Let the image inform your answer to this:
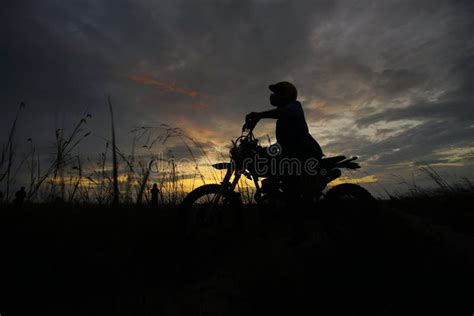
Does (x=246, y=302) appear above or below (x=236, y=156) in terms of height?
below

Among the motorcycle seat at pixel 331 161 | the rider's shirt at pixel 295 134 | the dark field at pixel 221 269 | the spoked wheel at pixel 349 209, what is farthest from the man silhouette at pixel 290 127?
the dark field at pixel 221 269

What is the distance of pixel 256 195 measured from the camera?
409cm

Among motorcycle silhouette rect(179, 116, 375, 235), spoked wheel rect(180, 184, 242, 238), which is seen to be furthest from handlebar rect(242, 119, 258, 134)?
spoked wheel rect(180, 184, 242, 238)

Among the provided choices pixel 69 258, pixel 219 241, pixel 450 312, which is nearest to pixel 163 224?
Result: pixel 219 241

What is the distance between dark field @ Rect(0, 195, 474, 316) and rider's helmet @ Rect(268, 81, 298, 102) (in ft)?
5.41

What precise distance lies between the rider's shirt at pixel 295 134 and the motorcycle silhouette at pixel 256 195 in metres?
0.16

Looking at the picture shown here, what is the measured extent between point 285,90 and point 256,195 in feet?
4.89

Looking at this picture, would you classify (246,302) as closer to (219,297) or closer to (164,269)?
(219,297)

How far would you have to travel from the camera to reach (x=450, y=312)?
2498 mm

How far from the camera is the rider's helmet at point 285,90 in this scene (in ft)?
14.0

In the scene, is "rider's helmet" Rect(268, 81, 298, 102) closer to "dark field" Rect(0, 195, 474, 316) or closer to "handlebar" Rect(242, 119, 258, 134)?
"handlebar" Rect(242, 119, 258, 134)

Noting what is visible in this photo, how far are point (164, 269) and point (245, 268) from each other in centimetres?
86

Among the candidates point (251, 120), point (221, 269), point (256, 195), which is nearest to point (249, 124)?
point (251, 120)

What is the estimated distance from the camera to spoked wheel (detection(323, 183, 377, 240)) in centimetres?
409
